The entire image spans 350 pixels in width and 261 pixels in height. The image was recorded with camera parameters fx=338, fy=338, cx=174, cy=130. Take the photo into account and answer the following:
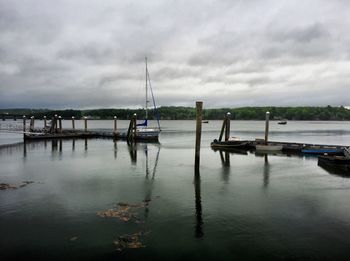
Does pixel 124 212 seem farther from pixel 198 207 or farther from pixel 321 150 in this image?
pixel 321 150

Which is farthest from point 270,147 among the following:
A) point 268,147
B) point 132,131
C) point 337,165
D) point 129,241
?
point 129,241

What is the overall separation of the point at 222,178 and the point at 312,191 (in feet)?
26.0

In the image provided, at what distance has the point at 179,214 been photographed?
1888 cm

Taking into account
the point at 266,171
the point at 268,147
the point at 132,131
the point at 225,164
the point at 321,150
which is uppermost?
the point at 132,131

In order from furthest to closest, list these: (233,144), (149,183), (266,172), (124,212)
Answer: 1. (233,144)
2. (266,172)
3. (149,183)
4. (124,212)

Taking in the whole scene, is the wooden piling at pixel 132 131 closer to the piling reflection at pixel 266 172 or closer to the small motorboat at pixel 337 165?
the piling reflection at pixel 266 172

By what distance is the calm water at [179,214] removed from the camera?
14.0 metres

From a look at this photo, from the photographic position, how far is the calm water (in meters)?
14.0

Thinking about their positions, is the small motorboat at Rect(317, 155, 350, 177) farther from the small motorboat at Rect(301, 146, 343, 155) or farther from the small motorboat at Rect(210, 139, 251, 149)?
the small motorboat at Rect(210, 139, 251, 149)

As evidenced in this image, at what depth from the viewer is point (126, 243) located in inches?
572

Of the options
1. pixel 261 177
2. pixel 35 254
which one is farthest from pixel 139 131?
pixel 35 254

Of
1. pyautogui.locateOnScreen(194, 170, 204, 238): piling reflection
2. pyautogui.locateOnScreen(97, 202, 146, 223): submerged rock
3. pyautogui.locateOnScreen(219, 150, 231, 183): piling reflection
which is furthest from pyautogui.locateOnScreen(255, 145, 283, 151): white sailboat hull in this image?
pyautogui.locateOnScreen(97, 202, 146, 223): submerged rock

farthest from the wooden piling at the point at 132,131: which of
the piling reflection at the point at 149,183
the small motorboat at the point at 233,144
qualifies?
the piling reflection at the point at 149,183

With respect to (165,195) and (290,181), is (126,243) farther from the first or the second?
(290,181)
